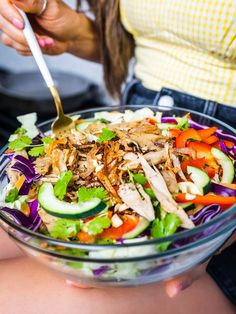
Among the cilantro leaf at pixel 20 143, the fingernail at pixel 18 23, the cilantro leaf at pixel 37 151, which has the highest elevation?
the fingernail at pixel 18 23

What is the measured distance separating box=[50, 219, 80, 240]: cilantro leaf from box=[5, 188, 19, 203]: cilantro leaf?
0.12 meters

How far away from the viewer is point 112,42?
1344 millimetres

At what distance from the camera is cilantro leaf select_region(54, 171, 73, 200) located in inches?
28.3

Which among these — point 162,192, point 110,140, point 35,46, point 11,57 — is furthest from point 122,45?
point 11,57

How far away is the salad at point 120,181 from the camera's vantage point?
0.67 metres

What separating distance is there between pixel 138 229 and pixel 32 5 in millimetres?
718

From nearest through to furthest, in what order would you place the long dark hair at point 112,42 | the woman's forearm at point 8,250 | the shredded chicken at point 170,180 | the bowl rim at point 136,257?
the bowl rim at point 136,257
the shredded chicken at point 170,180
the woman's forearm at point 8,250
the long dark hair at point 112,42

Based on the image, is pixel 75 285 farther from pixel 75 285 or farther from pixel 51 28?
pixel 51 28

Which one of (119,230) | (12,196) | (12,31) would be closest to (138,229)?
(119,230)

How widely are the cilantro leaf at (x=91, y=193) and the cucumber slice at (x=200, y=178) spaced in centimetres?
15

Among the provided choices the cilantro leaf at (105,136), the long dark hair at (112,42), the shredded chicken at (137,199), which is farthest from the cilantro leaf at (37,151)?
the long dark hair at (112,42)

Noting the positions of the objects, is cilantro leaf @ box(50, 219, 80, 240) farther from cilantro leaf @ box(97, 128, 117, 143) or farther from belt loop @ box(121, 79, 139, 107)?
belt loop @ box(121, 79, 139, 107)

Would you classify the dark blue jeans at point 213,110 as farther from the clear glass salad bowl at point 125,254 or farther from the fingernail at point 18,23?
the fingernail at point 18,23

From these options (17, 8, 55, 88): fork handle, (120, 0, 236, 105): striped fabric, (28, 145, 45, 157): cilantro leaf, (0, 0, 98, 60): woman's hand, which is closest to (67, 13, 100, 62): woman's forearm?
(0, 0, 98, 60): woman's hand
